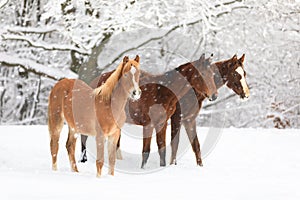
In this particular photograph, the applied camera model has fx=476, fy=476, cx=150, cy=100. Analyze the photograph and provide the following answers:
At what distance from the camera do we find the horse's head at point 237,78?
659 centimetres

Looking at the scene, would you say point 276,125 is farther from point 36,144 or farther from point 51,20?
point 36,144

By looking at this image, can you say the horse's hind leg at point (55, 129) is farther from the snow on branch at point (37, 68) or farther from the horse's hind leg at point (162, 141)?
the snow on branch at point (37, 68)

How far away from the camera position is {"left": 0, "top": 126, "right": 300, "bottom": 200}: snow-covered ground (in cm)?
475

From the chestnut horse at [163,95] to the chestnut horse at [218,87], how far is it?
10.3 inches

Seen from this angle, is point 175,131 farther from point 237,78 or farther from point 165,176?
point 237,78

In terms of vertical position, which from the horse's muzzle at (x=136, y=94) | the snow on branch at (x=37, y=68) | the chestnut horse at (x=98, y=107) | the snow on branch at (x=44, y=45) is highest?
the horse's muzzle at (x=136, y=94)

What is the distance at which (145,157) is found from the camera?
21.8ft

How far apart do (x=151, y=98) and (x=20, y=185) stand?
96.5 inches

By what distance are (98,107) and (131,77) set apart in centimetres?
59

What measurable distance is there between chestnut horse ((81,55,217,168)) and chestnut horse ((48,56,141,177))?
106cm

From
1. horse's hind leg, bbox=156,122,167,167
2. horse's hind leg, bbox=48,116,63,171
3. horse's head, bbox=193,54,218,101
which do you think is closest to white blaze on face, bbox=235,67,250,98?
horse's head, bbox=193,54,218,101

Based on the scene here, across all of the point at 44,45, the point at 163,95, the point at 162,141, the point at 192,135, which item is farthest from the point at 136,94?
the point at 44,45

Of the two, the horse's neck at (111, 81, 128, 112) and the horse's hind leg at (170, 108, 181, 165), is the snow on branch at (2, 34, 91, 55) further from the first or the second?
the horse's neck at (111, 81, 128, 112)

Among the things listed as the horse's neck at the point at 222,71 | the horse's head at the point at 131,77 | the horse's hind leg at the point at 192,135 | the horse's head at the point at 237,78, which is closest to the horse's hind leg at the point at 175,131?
the horse's hind leg at the point at 192,135
